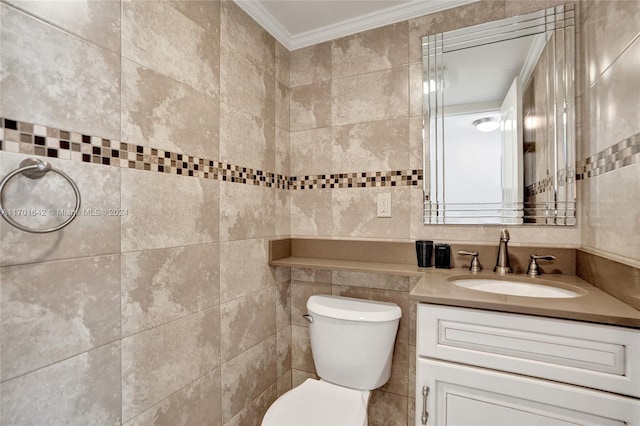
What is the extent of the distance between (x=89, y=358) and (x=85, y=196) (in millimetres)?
464

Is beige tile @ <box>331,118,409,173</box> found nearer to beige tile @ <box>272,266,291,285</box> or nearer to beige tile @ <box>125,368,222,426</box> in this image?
beige tile @ <box>272,266,291,285</box>

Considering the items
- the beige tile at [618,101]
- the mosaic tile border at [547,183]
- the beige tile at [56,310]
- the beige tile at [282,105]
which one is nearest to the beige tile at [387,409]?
the mosaic tile border at [547,183]

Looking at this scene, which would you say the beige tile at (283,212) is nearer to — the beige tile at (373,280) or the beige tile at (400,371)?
the beige tile at (373,280)

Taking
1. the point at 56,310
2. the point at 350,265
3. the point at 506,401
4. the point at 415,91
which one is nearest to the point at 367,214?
the point at 350,265

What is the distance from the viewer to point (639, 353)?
2.74 feet

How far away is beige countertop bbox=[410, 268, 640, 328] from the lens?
0.87 metres

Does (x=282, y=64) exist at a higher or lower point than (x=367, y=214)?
higher

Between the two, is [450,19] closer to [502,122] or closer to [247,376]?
[502,122]

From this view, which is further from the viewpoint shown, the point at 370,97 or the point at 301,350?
the point at 301,350

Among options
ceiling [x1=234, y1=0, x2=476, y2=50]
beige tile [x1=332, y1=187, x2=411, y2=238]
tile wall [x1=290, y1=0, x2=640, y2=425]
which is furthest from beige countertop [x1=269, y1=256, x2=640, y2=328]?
ceiling [x1=234, y1=0, x2=476, y2=50]

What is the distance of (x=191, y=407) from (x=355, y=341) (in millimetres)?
710

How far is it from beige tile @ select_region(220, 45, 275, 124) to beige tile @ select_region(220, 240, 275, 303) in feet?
2.15

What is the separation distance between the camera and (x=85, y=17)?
89 centimetres

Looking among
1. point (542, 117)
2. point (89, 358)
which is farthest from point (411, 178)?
point (89, 358)
